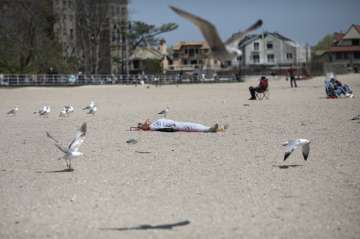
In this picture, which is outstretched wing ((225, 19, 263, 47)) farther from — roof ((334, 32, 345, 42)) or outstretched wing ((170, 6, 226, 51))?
roof ((334, 32, 345, 42))

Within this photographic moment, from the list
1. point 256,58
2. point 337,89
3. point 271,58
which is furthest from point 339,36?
point 337,89

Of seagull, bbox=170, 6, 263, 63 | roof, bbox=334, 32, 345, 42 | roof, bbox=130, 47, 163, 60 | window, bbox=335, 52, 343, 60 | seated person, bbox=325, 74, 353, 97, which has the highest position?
roof, bbox=334, 32, 345, 42

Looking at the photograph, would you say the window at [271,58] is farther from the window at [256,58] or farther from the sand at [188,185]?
the sand at [188,185]

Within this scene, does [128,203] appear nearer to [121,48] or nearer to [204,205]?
[204,205]

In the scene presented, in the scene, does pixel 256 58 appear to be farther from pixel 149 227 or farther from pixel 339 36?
pixel 149 227

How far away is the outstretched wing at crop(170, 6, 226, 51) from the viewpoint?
7.01 m

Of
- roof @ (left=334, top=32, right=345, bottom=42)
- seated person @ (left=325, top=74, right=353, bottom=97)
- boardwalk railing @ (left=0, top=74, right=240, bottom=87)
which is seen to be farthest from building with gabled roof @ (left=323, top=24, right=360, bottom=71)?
seated person @ (left=325, top=74, right=353, bottom=97)

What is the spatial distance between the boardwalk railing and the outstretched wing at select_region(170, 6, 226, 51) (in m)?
51.2

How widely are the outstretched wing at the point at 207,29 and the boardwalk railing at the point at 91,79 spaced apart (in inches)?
2015

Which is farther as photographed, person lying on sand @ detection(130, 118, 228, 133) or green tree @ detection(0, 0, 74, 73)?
green tree @ detection(0, 0, 74, 73)

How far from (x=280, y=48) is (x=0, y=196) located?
72763mm

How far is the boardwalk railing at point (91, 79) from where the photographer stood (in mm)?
57625

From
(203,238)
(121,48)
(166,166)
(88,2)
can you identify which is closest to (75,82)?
(88,2)

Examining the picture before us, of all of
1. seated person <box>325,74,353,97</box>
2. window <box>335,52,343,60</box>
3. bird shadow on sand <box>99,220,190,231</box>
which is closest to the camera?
bird shadow on sand <box>99,220,190,231</box>
